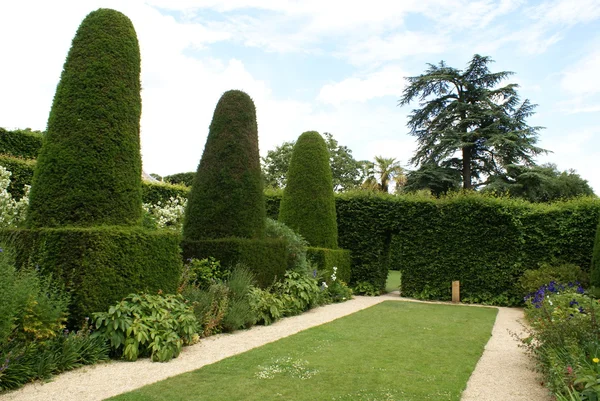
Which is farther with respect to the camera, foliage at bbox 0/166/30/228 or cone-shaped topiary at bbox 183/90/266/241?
cone-shaped topiary at bbox 183/90/266/241

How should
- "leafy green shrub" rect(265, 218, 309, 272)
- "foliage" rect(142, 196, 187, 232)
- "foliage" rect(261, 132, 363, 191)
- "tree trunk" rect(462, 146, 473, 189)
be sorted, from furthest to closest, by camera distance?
1. "foliage" rect(261, 132, 363, 191)
2. "tree trunk" rect(462, 146, 473, 189)
3. "foliage" rect(142, 196, 187, 232)
4. "leafy green shrub" rect(265, 218, 309, 272)

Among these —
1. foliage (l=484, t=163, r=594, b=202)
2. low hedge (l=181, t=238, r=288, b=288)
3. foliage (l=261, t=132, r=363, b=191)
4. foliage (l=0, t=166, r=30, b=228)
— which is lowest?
low hedge (l=181, t=238, r=288, b=288)

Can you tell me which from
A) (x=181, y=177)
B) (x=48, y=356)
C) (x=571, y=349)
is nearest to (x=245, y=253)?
(x=48, y=356)

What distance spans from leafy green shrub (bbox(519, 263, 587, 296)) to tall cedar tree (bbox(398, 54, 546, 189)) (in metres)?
11.9

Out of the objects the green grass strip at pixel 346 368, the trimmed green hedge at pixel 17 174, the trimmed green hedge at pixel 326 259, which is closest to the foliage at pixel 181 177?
the trimmed green hedge at pixel 17 174

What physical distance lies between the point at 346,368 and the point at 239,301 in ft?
10.1

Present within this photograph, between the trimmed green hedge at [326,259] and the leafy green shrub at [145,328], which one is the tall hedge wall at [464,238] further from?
the leafy green shrub at [145,328]

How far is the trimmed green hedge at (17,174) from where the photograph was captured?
10766 millimetres

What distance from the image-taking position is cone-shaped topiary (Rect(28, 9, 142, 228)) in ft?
18.8

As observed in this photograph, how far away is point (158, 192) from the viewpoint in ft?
49.9

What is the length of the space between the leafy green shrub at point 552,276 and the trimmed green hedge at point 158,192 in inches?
427

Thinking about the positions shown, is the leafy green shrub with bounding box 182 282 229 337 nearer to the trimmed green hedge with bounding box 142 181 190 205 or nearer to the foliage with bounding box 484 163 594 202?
the trimmed green hedge with bounding box 142 181 190 205

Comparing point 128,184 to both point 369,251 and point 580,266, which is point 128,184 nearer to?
point 369,251

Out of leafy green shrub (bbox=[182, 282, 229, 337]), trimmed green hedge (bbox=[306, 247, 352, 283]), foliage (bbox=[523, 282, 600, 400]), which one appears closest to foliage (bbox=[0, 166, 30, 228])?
leafy green shrub (bbox=[182, 282, 229, 337])
